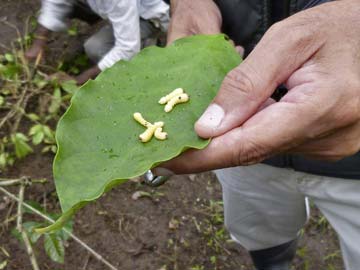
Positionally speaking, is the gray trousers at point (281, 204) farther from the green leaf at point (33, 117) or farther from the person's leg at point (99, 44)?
the person's leg at point (99, 44)

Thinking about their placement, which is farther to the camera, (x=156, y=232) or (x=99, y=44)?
(x=99, y=44)

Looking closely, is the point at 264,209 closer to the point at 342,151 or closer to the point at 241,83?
the point at 342,151

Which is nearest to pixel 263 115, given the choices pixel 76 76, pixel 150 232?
pixel 150 232

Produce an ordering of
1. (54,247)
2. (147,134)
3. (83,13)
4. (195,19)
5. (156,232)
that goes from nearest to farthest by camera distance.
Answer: (147,134) → (195,19) → (54,247) → (156,232) → (83,13)

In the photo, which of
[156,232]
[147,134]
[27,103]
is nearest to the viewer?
[147,134]

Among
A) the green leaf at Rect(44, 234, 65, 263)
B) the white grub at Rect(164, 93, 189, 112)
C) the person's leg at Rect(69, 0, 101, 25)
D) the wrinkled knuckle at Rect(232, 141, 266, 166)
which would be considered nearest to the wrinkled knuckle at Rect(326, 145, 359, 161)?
the wrinkled knuckle at Rect(232, 141, 266, 166)

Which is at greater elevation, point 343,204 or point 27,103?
point 343,204

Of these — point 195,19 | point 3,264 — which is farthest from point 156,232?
point 195,19
